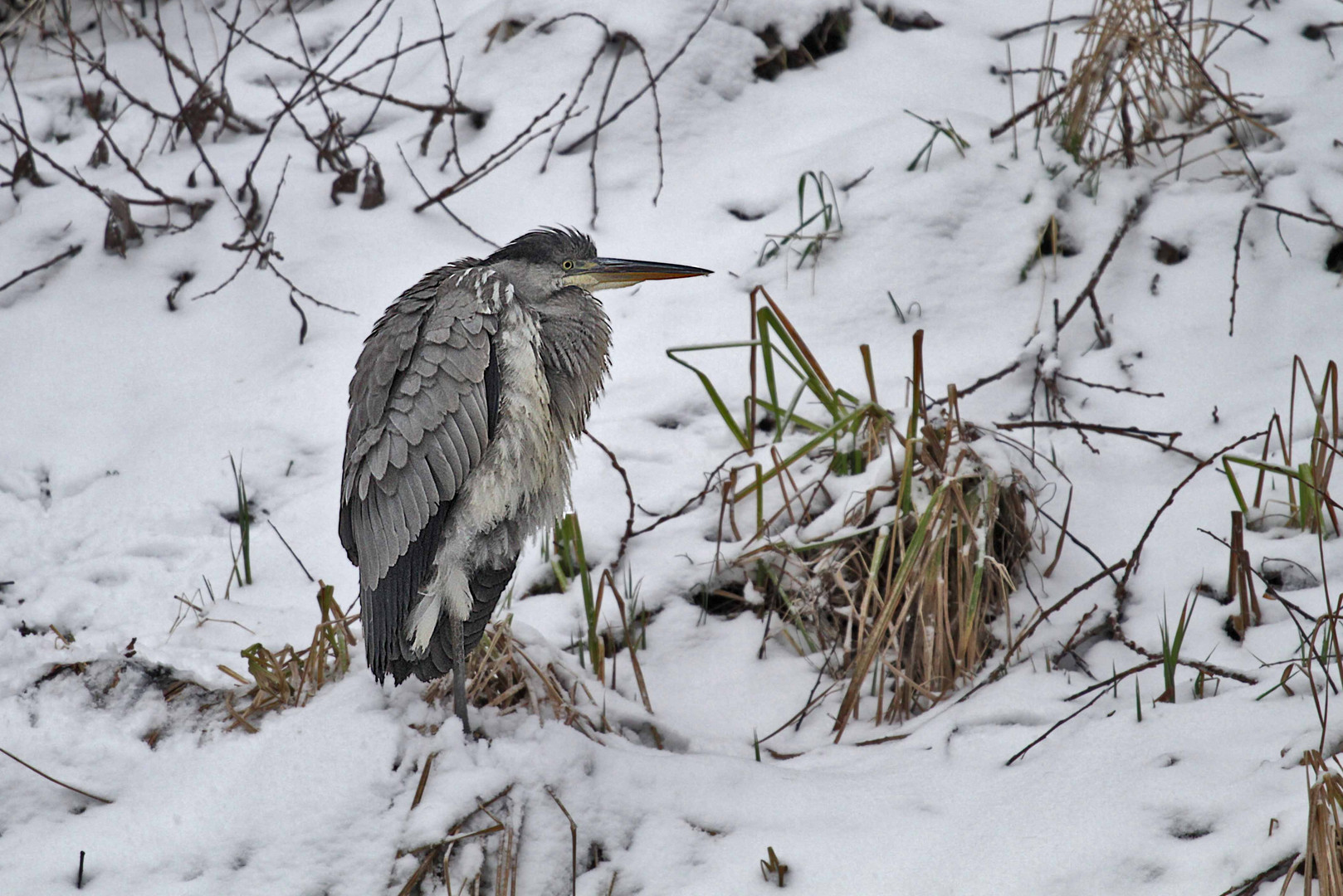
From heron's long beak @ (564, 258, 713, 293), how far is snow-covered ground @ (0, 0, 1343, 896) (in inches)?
35.8

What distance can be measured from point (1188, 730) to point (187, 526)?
2.87 meters

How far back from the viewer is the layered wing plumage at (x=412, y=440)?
2.35m

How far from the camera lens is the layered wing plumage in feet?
7.70

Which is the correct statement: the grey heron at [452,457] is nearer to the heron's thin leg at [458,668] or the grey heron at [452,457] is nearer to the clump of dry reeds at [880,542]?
the heron's thin leg at [458,668]

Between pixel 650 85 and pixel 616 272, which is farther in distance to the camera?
pixel 650 85

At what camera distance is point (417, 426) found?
2348 millimetres

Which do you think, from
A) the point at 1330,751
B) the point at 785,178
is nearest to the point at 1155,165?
the point at 785,178

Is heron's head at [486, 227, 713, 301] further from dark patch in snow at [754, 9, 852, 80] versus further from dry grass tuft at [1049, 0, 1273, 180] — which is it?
dark patch in snow at [754, 9, 852, 80]

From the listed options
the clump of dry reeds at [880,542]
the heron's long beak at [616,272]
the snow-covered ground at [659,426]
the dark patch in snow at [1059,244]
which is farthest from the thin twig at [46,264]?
the dark patch in snow at [1059,244]

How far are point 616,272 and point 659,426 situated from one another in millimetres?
1106

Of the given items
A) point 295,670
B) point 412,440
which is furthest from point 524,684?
point 412,440

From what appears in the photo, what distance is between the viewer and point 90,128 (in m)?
4.69

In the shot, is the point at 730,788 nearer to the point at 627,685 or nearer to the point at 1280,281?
the point at 627,685

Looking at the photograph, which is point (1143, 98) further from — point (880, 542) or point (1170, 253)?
point (880, 542)
